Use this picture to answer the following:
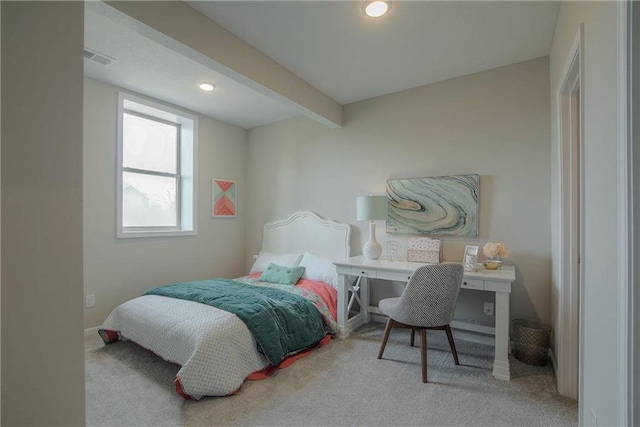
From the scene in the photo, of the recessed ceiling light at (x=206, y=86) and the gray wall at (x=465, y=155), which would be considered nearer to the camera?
the gray wall at (x=465, y=155)

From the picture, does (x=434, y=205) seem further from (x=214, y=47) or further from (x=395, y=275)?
(x=214, y=47)

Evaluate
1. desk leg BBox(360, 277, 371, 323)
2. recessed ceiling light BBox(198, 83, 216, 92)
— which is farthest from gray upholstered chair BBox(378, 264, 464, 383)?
recessed ceiling light BBox(198, 83, 216, 92)

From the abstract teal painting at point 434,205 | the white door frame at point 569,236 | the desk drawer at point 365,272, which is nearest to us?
the white door frame at point 569,236

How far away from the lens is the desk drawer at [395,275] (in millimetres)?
2555

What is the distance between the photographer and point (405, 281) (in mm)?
2574

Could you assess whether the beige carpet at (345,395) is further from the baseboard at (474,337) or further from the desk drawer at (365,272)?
the desk drawer at (365,272)

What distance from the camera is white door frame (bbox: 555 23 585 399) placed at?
6.29ft

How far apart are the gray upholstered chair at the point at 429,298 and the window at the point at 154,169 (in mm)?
2932

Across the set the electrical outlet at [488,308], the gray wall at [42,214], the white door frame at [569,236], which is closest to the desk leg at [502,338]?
the white door frame at [569,236]

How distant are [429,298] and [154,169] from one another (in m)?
3.47

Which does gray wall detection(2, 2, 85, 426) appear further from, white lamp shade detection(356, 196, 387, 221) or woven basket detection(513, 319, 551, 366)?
woven basket detection(513, 319, 551, 366)

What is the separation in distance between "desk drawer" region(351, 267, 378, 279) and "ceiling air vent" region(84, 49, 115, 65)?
9.39 feet

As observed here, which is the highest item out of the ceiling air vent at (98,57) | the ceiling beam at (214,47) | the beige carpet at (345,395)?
the ceiling air vent at (98,57)

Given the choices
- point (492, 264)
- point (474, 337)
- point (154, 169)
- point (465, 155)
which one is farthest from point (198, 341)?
point (465, 155)
